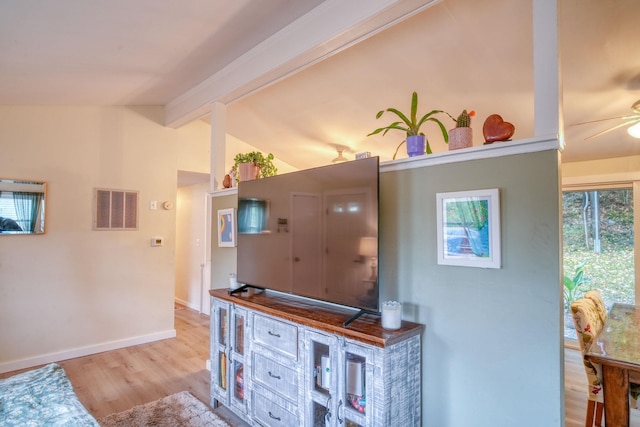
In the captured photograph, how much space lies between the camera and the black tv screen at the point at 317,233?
1693 mm

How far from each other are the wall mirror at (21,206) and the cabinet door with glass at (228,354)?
216cm

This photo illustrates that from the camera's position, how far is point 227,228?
298 cm

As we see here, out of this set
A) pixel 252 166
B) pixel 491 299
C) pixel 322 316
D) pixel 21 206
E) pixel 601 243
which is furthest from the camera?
pixel 601 243

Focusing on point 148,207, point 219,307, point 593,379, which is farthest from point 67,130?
point 593,379

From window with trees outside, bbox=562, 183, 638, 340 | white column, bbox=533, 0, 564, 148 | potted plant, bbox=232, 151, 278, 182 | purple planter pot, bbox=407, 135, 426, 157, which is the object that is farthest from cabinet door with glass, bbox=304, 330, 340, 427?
window with trees outside, bbox=562, 183, 638, 340

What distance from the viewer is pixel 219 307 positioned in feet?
8.21

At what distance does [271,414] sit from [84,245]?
2.83 m

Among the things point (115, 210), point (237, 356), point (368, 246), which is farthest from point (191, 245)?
point (368, 246)

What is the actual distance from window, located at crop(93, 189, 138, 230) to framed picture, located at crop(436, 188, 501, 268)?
3564 mm

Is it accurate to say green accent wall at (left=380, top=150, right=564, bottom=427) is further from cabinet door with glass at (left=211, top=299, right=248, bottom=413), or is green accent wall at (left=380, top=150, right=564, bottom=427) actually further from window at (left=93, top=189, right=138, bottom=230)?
window at (left=93, top=189, right=138, bottom=230)

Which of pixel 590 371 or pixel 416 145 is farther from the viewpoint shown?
pixel 590 371

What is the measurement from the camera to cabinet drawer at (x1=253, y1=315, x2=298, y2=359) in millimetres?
1864

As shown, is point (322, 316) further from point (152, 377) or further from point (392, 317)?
point (152, 377)

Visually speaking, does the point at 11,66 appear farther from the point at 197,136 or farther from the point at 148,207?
the point at 197,136
